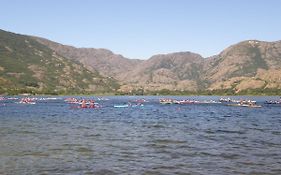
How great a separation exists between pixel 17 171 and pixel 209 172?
658 inches

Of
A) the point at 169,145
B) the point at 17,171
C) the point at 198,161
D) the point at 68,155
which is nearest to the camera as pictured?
the point at 17,171

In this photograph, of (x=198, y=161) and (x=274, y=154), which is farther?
(x=274, y=154)

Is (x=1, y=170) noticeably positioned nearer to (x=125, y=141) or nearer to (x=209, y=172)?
(x=209, y=172)

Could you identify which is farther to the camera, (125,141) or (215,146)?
(125,141)

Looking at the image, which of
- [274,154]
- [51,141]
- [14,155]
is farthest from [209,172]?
[51,141]

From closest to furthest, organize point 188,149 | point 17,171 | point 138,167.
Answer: point 17,171 < point 138,167 < point 188,149

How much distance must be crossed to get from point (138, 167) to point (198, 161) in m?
A: 7.01

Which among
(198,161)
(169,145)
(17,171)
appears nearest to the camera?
(17,171)

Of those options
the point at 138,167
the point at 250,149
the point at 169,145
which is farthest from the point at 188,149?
the point at 138,167

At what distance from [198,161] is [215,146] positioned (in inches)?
467

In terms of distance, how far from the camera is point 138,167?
36656 millimetres

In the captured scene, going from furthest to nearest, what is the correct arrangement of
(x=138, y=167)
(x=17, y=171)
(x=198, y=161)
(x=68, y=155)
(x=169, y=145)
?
(x=169, y=145) → (x=68, y=155) → (x=198, y=161) → (x=138, y=167) → (x=17, y=171)

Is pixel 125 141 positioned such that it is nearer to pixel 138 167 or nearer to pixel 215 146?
pixel 215 146

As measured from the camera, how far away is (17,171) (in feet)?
112
